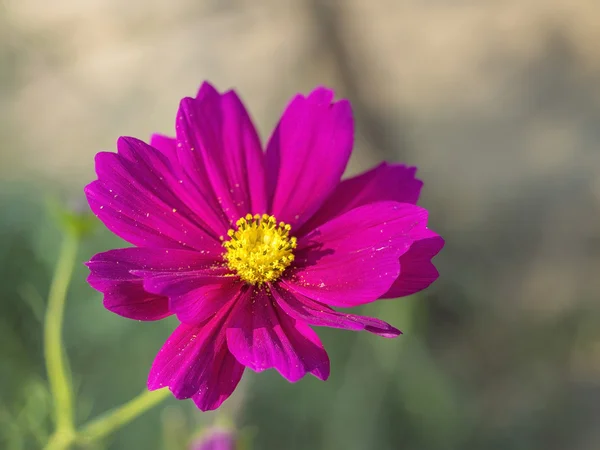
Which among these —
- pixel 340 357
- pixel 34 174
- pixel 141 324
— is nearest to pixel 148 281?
pixel 141 324

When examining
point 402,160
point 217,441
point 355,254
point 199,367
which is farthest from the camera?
point 402,160

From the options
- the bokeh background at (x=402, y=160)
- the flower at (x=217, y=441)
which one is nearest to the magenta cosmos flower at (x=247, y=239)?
the flower at (x=217, y=441)

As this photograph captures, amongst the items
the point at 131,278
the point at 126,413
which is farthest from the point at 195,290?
the point at 126,413

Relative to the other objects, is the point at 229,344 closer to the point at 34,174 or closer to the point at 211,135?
the point at 211,135

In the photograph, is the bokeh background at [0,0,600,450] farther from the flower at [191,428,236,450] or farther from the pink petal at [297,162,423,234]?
the pink petal at [297,162,423,234]

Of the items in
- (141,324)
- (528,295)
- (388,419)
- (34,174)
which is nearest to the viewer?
(141,324)

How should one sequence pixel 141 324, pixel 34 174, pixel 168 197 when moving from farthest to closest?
pixel 34 174 → pixel 141 324 → pixel 168 197

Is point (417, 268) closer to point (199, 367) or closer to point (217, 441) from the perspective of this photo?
point (199, 367)
